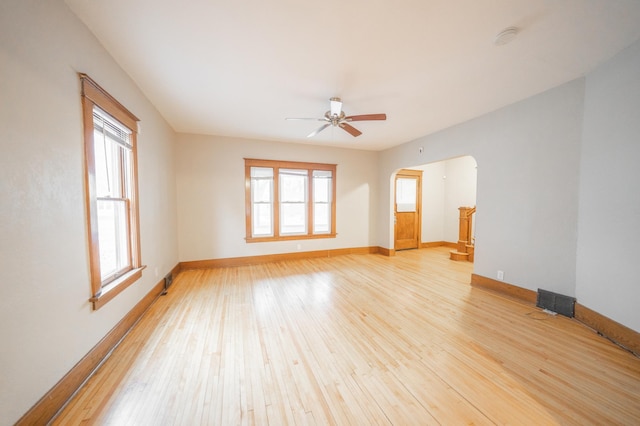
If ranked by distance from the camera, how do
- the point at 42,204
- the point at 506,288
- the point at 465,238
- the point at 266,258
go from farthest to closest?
the point at 465,238, the point at 266,258, the point at 506,288, the point at 42,204

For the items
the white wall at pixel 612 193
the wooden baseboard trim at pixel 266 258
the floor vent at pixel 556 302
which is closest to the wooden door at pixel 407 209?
the wooden baseboard trim at pixel 266 258

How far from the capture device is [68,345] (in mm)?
1527

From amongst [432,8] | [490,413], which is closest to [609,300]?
[490,413]

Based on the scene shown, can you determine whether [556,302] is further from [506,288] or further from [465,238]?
[465,238]

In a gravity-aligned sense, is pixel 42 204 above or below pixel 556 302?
above

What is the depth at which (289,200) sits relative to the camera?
211 inches

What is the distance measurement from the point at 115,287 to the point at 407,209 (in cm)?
651

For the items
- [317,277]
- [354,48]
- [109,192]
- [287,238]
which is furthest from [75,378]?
[287,238]

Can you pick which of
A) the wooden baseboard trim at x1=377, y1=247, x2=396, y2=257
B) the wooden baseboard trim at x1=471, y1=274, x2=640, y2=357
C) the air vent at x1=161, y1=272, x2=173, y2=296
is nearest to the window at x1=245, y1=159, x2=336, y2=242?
the wooden baseboard trim at x1=377, y1=247, x2=396, y2=257

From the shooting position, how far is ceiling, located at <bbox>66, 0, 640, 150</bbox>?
1612 mm

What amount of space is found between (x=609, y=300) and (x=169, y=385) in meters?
4.15

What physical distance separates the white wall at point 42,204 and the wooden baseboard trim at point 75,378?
4cm

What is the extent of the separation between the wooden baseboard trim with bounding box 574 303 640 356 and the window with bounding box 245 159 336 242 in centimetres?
422

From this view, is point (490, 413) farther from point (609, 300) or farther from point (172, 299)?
point (172, 299)
